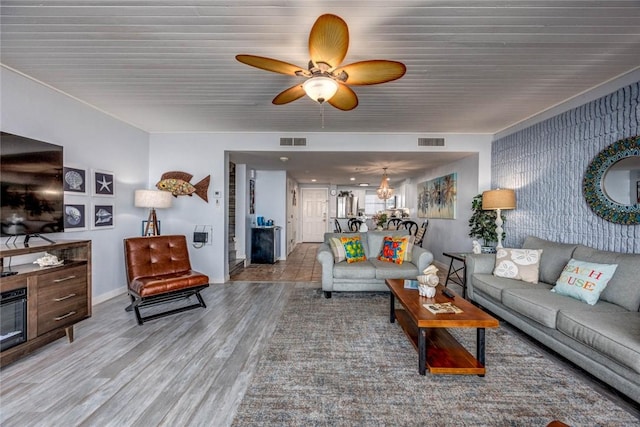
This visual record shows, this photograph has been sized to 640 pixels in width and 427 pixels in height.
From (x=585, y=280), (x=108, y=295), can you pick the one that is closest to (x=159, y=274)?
(x=108, y=295)

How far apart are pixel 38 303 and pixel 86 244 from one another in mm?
602

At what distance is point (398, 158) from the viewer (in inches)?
211

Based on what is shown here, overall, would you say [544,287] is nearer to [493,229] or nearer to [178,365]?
[493,229]

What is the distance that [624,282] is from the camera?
2.25 meters

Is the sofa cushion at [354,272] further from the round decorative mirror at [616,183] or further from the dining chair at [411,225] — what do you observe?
the dining chair at [411,225]

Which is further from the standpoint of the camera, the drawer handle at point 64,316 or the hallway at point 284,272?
the hallway at point 284,272

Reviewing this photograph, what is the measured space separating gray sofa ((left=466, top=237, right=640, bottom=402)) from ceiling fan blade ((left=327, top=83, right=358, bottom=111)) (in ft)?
7.66

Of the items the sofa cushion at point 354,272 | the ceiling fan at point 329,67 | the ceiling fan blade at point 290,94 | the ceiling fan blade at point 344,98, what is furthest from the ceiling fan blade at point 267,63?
the sofa cushion at point 354,272

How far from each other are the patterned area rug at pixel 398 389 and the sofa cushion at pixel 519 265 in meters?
0.70

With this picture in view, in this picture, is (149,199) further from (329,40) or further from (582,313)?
(582,313)

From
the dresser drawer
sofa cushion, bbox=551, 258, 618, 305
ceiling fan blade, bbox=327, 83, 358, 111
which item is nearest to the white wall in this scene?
the dresser drawer

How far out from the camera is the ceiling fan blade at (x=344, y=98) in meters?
2.26

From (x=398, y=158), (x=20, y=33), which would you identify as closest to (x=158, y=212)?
(x=20, y=33)

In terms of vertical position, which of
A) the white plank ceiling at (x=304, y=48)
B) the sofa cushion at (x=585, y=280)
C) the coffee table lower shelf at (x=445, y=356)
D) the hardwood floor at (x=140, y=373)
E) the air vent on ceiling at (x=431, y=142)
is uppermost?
the white plank ceiling at (x=304, y=48)
